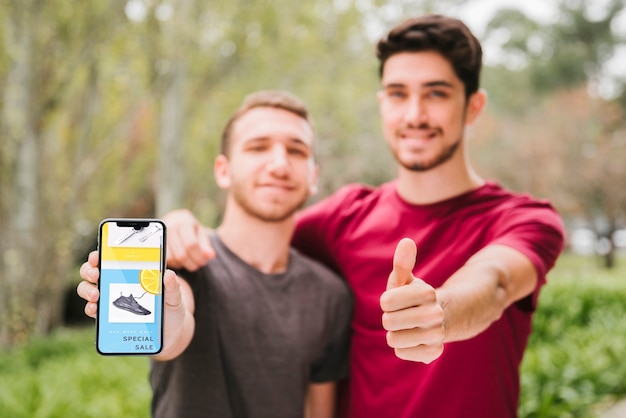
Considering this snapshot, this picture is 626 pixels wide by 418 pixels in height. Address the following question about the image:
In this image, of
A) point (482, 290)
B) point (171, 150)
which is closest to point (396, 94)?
point (482, 290)

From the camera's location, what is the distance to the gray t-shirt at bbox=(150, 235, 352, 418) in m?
2.04

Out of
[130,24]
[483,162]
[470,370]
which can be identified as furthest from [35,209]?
[483,162]

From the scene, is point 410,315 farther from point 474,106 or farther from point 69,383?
point 69,383

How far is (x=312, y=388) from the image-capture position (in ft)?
7.59

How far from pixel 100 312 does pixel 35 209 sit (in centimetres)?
704

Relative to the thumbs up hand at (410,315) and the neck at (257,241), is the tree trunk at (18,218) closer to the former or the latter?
the neck at (257,241)

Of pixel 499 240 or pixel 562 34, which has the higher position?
pixel 562 34

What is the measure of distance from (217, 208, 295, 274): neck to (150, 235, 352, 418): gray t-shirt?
1.8 inches

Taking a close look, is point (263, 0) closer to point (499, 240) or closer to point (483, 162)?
point (499, 240)

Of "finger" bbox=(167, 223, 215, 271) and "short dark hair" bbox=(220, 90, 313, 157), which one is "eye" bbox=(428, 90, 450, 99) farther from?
"finger" bbox=(167, 223, 215, 271)

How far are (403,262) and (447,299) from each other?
308 mm

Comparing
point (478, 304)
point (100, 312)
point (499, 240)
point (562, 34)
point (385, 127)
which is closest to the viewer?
point (100, 312)

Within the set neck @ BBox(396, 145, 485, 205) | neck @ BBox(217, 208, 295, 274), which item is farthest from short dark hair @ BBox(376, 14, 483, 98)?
neck @ BBox(217, 208, 295, 274)

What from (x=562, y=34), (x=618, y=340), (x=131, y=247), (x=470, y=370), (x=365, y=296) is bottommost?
(x=618, y=340)
